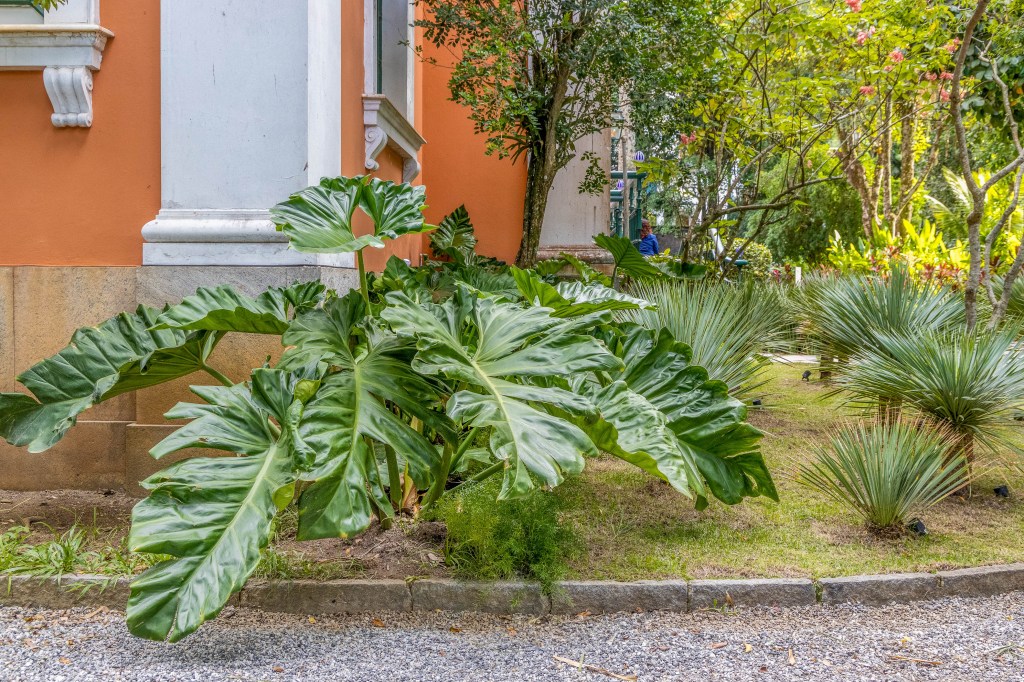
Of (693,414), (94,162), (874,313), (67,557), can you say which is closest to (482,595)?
(693,414)

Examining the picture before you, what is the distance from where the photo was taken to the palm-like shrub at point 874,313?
6105 millimetres

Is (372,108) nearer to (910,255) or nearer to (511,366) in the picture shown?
(511,366)

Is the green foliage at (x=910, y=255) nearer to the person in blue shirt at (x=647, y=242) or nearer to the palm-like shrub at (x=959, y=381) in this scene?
the person in blue shirt at (x=647, y=242)

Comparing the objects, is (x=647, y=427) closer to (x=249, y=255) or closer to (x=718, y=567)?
(x=718, y=567)

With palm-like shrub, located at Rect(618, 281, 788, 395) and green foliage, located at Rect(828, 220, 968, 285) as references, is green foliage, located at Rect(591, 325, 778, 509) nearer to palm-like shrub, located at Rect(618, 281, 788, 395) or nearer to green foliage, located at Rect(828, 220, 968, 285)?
palm-like shrub, located at Rect(618, 281, 788, 395)

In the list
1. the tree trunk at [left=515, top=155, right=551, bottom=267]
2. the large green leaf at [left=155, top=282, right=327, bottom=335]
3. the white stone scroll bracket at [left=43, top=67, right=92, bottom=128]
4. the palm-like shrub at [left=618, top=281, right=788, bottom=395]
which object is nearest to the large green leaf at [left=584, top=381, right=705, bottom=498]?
the large green leaf at [left=155, top=282, right=327, bottom=335]

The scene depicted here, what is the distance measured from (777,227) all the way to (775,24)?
2283cm

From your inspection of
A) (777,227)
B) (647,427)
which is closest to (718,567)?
(647,427)

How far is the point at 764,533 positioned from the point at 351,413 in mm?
2161

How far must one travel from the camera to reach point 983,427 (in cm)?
434

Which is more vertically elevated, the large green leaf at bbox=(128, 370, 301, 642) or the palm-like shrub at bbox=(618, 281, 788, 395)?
the palm-like shrub at bbox=(618, 281, 788, 395)

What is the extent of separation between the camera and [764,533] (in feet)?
13.2

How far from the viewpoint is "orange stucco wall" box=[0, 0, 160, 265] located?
4.59 meters

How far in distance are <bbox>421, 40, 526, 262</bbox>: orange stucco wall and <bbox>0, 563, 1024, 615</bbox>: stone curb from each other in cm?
530
